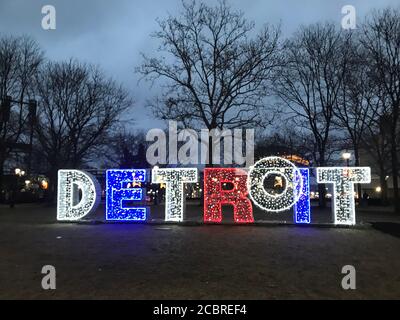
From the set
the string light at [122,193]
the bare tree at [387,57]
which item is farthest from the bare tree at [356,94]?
the string light at [122,193]

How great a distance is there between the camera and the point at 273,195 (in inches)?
741

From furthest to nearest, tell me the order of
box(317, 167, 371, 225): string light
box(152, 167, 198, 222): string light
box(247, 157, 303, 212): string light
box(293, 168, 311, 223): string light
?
box(152, 167, 198, 222): string light
box(293, 168, 311, 223): string light
box(247, 157, 303, 212): string light
box(317, 167, 371, 225): string light

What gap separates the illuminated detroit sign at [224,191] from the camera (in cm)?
1869

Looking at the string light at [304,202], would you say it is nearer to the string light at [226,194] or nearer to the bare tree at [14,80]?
the string light at [226,194]

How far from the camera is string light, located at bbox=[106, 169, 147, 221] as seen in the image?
65.0ft

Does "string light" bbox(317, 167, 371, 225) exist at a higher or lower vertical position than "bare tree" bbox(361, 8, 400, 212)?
lower

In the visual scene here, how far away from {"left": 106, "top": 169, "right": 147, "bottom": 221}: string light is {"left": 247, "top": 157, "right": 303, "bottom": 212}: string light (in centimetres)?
484

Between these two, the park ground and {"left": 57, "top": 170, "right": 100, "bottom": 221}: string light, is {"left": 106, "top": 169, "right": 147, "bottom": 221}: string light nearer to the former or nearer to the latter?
{"left": 57, "top": 170, "right": 100, "bottom": 221}: string light

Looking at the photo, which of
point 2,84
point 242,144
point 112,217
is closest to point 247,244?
point 112,217

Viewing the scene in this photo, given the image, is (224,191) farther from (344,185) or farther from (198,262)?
(198,262)

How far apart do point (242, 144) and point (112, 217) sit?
19574 millimetres

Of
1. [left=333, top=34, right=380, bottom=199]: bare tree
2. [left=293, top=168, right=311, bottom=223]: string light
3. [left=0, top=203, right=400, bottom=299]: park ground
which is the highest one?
[left=333, top=34, right=380, bottom=199]: bare tree

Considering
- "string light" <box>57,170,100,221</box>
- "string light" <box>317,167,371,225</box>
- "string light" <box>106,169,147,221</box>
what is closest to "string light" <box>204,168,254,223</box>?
"string light" <box>106,169,147,221</box>

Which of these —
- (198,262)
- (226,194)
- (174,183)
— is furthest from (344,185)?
(198,262)
